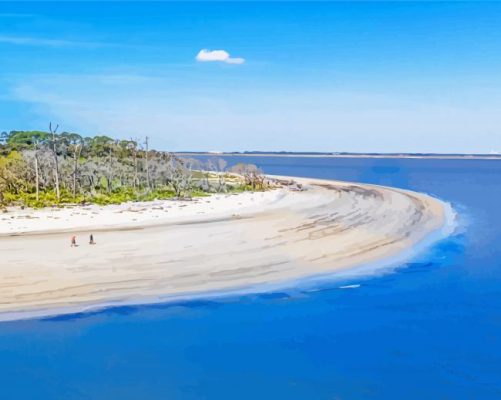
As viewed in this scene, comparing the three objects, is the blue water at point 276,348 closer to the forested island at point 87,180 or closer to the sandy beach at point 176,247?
the sandy beach at point 176,247

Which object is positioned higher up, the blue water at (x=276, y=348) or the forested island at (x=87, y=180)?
the forested island at (x=87, y=180)

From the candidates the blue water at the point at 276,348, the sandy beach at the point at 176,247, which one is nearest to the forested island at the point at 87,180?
the sandy beach at the point at 176,247

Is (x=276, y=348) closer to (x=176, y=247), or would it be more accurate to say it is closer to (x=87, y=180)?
(x=176, y=247)

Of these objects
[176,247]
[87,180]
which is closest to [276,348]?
[176,247]

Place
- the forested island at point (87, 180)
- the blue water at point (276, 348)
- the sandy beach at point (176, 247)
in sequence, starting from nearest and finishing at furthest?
1. the blue water at point (276, 348)
2. the sandy beach at point (176, 247)
3. the forested island at point (87, 180)

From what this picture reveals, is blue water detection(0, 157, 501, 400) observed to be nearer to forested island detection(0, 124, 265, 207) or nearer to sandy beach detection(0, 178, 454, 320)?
sandy beach detection(0, 178, 454, 320)

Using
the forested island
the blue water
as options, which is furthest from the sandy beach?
the forested island
